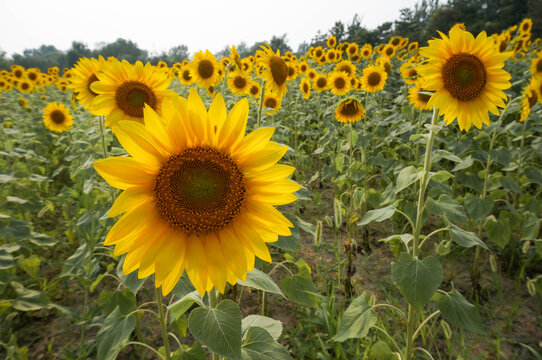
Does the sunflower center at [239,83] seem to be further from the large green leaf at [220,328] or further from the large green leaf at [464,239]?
the large green leaf at [220,328]

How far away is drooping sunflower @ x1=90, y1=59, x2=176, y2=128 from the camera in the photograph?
2.04 m

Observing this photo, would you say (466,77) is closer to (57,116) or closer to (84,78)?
(84,78)

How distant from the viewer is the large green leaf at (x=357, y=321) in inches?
67.9

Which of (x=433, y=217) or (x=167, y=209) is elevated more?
(x=167, y=209)

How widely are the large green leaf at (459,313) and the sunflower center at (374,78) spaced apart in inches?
171

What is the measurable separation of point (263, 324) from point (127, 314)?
2.58 ft

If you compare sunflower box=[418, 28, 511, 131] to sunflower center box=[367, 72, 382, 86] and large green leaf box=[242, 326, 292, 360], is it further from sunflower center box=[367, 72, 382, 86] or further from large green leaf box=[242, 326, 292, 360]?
sunflower center box=[367, 72, 382, 86]

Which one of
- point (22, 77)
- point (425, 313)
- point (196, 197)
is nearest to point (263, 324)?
point (196, 197)

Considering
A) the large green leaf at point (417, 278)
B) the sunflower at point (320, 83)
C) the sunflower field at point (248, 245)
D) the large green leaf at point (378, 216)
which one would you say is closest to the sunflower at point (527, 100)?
the sunflower field at point (248, 245)

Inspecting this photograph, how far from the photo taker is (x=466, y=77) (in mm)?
2090

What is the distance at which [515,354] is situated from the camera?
2248mm

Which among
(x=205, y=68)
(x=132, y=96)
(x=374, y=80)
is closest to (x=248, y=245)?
(x=132, y=96)

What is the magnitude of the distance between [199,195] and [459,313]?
169cm

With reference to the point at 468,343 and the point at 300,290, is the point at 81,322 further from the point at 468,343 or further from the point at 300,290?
the point at 468,343
